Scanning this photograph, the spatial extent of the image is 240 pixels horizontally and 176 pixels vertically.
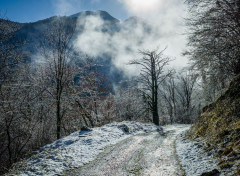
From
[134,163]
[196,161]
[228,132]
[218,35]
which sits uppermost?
[218,35]

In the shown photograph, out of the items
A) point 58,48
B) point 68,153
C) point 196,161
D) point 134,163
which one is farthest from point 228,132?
point 58,48

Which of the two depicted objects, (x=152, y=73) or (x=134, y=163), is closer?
(x=134, y=163)

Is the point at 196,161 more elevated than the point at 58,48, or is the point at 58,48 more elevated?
the point at 58,48

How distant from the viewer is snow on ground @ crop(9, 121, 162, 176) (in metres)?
6.62

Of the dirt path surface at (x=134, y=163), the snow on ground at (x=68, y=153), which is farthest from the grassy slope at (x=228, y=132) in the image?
the snow on ground at (x=68, y=153)

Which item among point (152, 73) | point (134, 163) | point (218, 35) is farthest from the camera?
point (152, 73)

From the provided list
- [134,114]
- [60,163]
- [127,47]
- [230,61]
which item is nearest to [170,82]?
[134,114]

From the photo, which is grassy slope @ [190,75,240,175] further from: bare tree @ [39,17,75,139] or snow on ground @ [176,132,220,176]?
bare tree @ [39,17,75,139]

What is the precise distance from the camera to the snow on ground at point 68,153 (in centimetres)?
662

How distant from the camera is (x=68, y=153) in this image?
324 inches

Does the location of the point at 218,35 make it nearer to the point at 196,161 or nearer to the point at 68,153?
the point at 196,161

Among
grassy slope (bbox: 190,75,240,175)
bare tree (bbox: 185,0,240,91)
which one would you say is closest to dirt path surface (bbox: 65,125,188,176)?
grassy slope (bbox: 190,75,240,175)

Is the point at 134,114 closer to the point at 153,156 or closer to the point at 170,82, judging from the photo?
the point at 153,156

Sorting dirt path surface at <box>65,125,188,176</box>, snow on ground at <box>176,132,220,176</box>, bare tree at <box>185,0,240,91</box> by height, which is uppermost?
bare tree at <box>185,0,240,91</box>
